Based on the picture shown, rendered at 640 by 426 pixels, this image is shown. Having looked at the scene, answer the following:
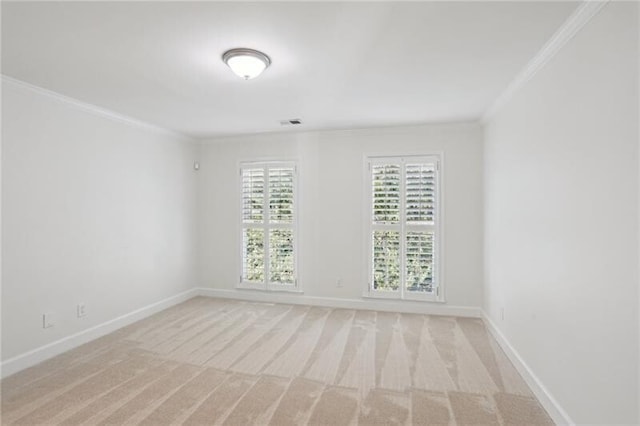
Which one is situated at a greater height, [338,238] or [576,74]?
[576,74]

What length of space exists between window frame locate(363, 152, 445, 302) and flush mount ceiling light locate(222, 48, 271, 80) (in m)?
2.44

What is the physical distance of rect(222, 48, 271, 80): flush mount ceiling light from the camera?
2.26 meters

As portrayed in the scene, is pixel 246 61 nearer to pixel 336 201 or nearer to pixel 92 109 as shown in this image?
pixel 92 109

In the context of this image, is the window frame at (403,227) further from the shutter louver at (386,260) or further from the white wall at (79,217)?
the white wall at (79,217)

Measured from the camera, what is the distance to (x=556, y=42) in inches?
83.4

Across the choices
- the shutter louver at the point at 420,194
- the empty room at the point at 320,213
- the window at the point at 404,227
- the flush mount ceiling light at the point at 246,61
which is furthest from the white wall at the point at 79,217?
the shutter louver at the point at 420,194

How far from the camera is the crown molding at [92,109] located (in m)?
2.82

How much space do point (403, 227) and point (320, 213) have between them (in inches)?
45.4

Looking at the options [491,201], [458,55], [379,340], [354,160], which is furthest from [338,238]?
[458,55]

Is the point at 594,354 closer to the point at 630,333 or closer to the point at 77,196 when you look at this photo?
the point at 630,333

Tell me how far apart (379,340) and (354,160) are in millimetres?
2330

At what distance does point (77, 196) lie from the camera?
3.38 meters

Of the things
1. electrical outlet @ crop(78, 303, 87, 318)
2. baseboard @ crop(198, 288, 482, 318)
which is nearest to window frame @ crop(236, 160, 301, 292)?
baseboard @ crop(198, 288, 482, 318)

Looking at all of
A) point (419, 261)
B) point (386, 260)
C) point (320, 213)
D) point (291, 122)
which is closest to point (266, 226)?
point (320, 213)
